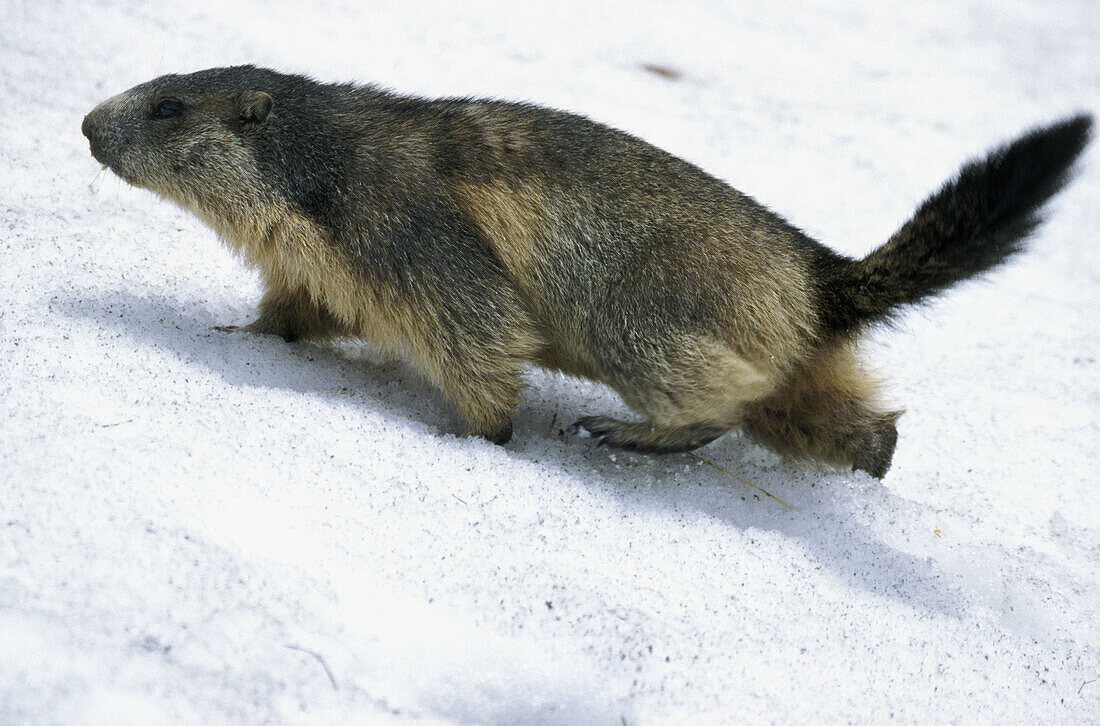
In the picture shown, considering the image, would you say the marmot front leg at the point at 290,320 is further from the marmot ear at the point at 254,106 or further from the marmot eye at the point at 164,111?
the marmot eye at the point at 164,111

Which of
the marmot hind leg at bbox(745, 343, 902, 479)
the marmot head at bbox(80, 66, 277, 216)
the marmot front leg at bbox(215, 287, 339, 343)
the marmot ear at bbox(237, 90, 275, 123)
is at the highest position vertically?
the marmot ear at bbox(237, 90, 275, 123)

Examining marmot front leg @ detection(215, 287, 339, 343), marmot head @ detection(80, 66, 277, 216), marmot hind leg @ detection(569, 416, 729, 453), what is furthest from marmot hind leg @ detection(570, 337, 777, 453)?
marmot head @ detection(80, 66, 277, 216)

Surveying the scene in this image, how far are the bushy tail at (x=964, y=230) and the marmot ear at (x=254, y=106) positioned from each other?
316 cm

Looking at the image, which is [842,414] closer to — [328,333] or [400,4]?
[328,333]

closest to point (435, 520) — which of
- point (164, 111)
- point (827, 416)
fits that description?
point (827, 416)

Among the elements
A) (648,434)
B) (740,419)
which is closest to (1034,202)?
(740,419)

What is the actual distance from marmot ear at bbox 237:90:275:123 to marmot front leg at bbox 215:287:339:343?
949 mm

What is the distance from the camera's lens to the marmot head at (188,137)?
484 cm

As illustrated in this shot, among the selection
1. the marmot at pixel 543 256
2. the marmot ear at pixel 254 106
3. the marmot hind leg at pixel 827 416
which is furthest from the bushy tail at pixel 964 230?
the marmot ear at pixel 254 106

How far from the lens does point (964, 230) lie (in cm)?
408

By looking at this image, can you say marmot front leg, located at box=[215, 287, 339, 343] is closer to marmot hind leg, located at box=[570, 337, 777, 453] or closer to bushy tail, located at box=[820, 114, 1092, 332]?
marmot hind leg, located at box=[570, 337, 777, 453]

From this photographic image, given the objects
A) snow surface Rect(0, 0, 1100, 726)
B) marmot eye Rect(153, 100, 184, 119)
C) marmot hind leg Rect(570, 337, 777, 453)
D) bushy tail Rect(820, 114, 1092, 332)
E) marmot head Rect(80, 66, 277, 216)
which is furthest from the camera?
marmot eye Rect(153, 100, 184, 119)

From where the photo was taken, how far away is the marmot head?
4.84 meters

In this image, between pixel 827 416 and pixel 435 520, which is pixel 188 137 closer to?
pixel 435 520
